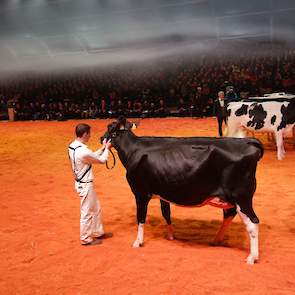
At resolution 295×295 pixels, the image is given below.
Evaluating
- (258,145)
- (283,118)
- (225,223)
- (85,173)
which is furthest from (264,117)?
(85,173)

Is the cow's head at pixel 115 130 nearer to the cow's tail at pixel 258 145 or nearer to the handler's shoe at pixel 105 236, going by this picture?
the handler's shoe at pixel 105 236

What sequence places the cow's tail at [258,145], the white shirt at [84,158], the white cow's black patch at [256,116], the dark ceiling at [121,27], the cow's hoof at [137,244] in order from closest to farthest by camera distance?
the cow's tail at [258,145] → the white shirt at [84,158] → the cow's hoof at [137,244] → the white cow's black patch at [256,116] → the dark ceiling at [121,27]

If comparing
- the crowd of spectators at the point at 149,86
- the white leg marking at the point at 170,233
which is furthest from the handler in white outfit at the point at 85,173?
the crowd of spectators at the point at 149,86

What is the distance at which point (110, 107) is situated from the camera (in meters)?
25.1

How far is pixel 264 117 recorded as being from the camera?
445 inches

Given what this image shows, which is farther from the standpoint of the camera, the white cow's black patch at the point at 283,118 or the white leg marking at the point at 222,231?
the white cow's black patch at the point at 283,118

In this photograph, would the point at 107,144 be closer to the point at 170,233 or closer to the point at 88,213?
the point at 88,213

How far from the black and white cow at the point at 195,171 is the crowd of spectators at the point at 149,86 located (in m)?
15.7

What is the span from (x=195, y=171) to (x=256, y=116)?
7.03m

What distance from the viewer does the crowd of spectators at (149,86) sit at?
71.8 feet

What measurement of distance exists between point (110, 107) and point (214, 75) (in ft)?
21.6

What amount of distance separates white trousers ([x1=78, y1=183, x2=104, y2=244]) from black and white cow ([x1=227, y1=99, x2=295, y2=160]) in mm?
6740

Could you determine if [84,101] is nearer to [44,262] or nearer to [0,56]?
[0,56]

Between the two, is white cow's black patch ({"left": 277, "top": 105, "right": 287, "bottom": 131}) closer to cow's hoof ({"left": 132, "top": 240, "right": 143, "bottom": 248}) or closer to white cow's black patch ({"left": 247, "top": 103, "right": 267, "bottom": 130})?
white cow's black patch ({"left": 247, "top": 103, "right": 267, "bottom": 130})
